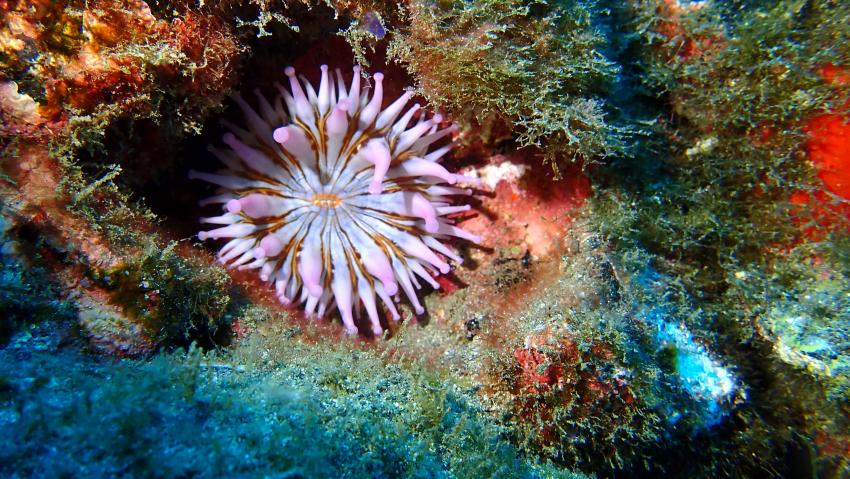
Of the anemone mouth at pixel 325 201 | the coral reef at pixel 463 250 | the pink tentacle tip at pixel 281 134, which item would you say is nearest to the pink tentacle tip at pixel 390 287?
the coral reef at pixel 463 250

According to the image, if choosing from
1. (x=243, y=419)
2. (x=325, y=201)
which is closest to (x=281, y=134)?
(x=325, y=201)

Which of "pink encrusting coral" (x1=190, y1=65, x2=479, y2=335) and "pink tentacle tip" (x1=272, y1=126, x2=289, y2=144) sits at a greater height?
"pink tentacle tip" (x1=272, y1=126, x2=289, y2=144)

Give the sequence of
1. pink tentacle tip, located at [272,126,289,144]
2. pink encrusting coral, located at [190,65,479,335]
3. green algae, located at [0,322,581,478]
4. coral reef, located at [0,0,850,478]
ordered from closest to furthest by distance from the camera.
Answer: green algae, located at [0,322,581,478] < coral reef, located at [0,0,850,478] < pink tentacle tip, located at [272,126,289,144] < pink encrusting coral, located at [190,65,479,335]

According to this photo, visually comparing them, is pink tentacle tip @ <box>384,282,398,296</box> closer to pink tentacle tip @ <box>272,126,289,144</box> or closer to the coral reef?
the coral reef

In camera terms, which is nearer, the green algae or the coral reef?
the green algae

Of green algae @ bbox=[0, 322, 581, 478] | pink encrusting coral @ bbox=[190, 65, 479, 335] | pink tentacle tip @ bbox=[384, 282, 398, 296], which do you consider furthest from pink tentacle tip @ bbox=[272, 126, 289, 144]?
green algae @ bbox=[0, 322, 581, 478]

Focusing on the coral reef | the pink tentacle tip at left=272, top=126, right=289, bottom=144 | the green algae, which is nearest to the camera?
the green algae

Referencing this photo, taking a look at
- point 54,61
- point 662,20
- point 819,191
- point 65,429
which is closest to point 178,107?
point 54,61

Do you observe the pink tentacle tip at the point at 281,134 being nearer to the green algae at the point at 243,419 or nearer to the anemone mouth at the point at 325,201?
the anemone mouth at the point at 325,201

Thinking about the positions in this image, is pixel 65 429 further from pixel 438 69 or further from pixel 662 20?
pixel 662 20
